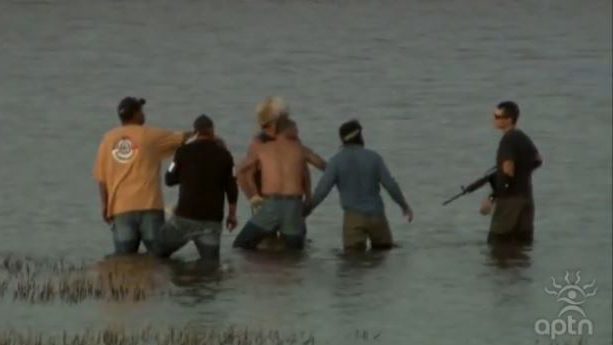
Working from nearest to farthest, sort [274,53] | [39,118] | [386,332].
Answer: [386,332], [39,118], [274,53]

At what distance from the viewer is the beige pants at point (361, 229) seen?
975 inches

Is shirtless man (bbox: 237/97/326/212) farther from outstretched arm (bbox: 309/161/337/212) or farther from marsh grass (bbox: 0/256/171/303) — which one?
marsh grass (bbox: 0/256/171/303)

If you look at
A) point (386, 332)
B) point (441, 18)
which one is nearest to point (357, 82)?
point (441, 18)

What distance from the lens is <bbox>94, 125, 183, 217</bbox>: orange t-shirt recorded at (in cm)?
2330

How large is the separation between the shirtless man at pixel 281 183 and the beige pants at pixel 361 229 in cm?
43

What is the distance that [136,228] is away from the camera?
77.3 ft

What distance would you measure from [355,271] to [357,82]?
94.2 ft

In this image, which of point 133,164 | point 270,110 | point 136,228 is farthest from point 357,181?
point 133,164

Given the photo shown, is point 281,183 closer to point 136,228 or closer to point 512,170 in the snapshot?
point 136,228

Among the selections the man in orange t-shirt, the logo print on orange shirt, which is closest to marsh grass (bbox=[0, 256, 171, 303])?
the man in orange t-shirt

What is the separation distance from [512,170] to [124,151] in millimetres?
3423

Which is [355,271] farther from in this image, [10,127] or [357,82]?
[357,82]

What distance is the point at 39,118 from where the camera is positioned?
4344 centimetres

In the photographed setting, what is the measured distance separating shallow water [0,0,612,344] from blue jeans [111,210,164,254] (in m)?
0.40
